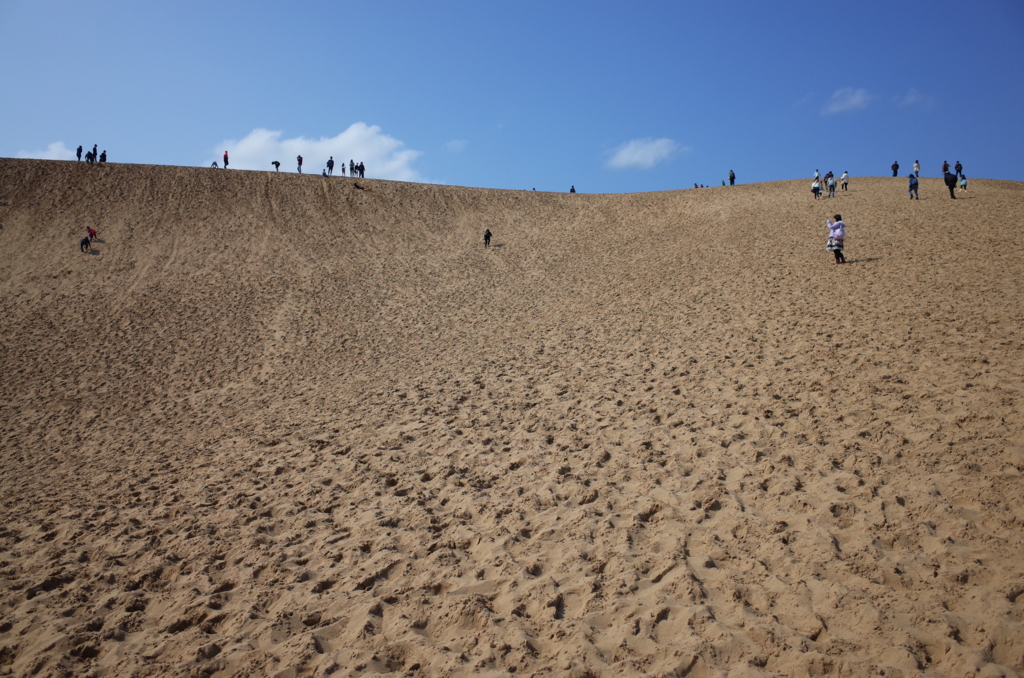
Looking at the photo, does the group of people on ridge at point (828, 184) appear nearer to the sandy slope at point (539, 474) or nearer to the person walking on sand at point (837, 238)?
the sandy slope at point (539, 474)

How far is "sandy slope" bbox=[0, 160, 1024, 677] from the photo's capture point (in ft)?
15.2

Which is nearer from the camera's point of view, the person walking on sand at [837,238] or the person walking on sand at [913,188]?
the person walking on sand at [837,238]

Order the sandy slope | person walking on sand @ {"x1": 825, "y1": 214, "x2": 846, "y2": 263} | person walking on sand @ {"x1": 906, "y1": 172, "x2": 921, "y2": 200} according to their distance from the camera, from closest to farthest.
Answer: the sandy slope < person walking on sand @ {"x1": 825, "y1": 214, "x2": 846, "y2": 263} < person walking on sand @ {"x1": 906, "y1": 172, "x2": 921, "y2": 200}

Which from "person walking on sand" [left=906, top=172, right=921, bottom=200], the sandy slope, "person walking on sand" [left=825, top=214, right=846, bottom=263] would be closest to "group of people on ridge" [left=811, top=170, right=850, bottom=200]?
"person walking on sand" [left=906, top=172, right=921, bottom=200]

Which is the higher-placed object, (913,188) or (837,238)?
(913,188)

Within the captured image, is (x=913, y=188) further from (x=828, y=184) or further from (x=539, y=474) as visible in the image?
(x=539, y=474)

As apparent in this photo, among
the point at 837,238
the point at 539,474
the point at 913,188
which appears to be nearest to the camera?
the point at 539,474

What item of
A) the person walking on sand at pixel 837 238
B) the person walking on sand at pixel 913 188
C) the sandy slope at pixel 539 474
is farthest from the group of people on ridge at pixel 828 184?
the person walking on sand at pixel 837 238

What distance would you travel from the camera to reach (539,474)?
7707mm

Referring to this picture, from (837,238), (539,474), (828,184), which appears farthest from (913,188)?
(539,474)

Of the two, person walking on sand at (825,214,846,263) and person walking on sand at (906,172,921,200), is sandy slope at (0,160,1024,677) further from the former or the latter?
person walking on sand at (906,172,921,200)

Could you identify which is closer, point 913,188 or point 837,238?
point 837,238

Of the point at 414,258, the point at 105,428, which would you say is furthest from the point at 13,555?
the point at 414,258

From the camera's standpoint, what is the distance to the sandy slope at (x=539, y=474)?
15.2 feet
